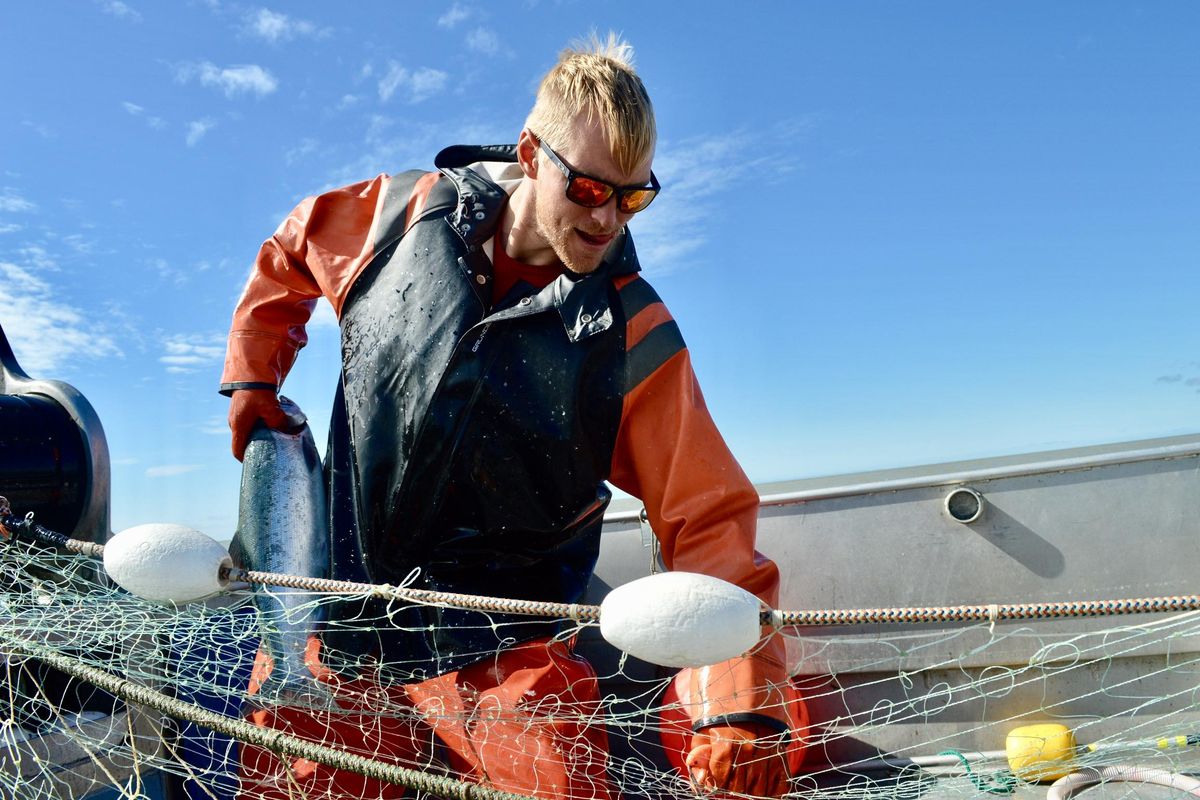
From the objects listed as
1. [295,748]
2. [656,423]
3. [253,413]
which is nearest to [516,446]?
[656,423]

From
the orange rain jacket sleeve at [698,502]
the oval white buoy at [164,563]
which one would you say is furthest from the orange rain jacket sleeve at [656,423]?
the oval white buoy at [164,563]

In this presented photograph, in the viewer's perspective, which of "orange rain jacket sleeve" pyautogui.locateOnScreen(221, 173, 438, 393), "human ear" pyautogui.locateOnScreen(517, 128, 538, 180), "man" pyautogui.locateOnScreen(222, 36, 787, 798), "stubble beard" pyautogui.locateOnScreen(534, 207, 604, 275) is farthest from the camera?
"orange rain jacket sleeve" pyautogui.locateOnScreen(221, 173, 438, 393)

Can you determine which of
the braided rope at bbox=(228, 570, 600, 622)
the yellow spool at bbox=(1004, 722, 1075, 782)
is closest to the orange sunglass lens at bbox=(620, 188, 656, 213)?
the braided rope at bbox=(228, 570, 600, 622)

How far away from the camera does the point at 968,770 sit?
114 inches

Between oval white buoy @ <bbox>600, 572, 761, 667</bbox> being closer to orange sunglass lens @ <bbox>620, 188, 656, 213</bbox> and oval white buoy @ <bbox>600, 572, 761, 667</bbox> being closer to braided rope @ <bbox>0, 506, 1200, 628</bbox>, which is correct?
braided rope @ <bbox>0, 506, 1200, 628</bbox>

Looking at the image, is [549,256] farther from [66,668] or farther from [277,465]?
[66,668]

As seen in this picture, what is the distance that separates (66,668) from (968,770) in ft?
8.65

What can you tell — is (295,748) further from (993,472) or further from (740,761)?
(993,472)

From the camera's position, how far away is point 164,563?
2170mm

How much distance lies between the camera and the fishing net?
2.31 meters

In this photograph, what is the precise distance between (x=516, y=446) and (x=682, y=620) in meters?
1.12

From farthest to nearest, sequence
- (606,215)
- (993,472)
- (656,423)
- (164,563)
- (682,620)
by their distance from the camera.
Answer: (993,472) → (656,423) → (606,215) → (164,563) → (682,620)

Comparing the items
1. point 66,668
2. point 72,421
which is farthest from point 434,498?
point 72,421

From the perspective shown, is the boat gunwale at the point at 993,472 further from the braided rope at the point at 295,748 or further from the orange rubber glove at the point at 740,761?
the braided rope at the point at 295,748
